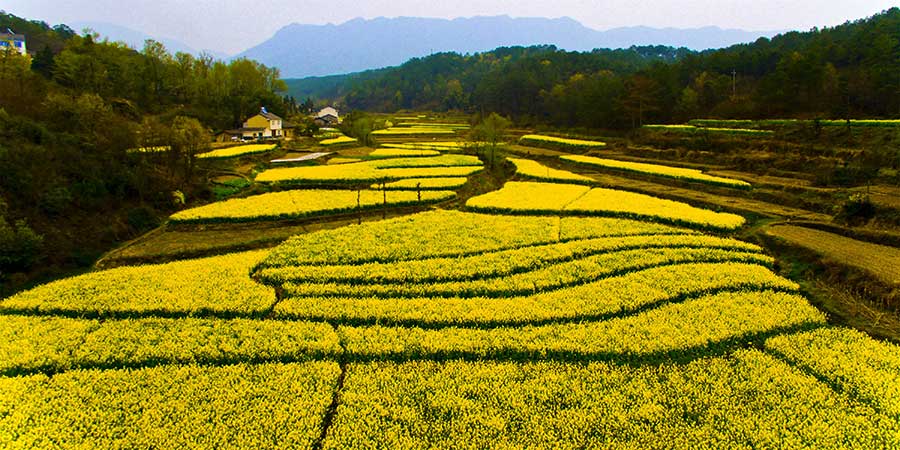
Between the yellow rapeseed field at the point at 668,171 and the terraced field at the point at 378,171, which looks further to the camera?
the terraced field at the point at 378,171

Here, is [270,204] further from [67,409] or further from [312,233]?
[67,409]

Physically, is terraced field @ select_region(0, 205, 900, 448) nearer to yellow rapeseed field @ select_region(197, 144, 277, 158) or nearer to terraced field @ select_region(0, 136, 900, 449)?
terraced field @ select_region(0, 136, 900, 449)

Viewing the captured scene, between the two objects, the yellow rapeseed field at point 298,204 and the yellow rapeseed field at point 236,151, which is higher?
the yellow rapeseed field at point 236,151

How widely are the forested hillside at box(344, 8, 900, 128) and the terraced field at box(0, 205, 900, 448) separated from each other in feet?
137

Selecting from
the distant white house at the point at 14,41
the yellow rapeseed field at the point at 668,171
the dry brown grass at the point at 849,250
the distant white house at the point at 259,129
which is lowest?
the dry brown grass at the point at 849,250

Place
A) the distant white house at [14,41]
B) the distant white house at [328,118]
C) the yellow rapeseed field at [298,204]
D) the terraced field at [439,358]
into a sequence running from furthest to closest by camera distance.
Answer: the distant white house at [328,118], the distant white house at [14,41], the yellow rapeseed field at [298,204], the terraced field at [439,358]

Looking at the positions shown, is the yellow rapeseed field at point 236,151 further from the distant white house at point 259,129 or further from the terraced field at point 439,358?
the terraced field at point 439,358

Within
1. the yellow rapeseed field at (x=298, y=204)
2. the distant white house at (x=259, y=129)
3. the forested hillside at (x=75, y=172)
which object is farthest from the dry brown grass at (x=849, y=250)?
the distant white house at (x=259, y=129)

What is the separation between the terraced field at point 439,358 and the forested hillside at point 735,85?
41.8 meters

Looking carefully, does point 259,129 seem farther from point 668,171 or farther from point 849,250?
point 849,250

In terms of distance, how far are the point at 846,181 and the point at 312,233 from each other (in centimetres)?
3265

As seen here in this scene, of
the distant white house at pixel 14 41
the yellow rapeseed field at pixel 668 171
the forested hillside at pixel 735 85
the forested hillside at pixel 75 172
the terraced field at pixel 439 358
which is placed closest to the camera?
the terraced field at pixel 439 358

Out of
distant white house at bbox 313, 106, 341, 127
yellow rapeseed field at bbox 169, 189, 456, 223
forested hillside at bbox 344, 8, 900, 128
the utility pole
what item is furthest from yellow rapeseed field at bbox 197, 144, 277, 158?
distant white house at bbox 313, 106, 341, 127

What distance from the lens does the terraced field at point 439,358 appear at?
30.7ft
